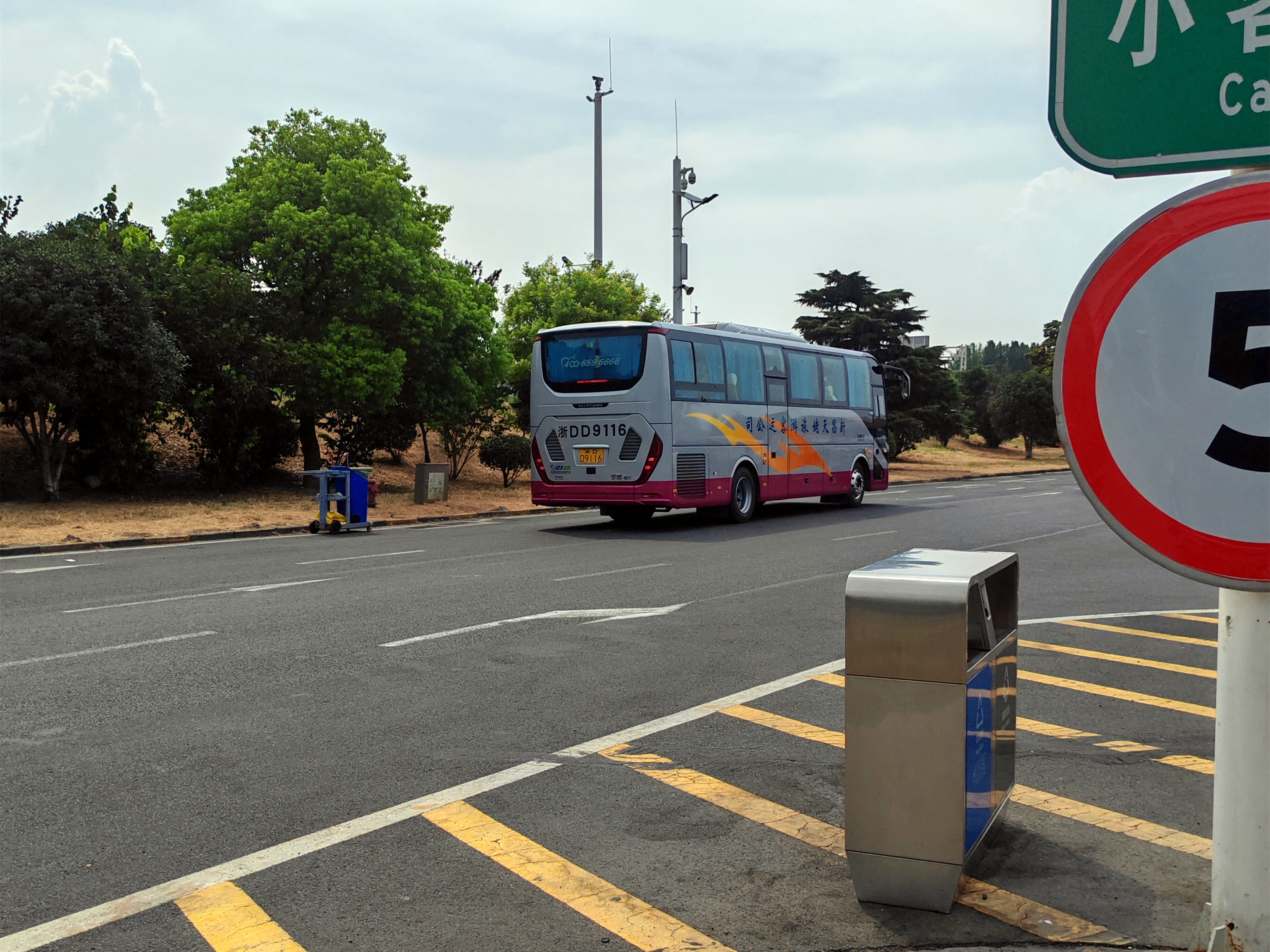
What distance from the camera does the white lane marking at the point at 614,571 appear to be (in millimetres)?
12508

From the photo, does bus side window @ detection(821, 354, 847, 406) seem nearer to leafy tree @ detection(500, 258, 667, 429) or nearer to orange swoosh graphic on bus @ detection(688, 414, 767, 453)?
orange swoosh graphic on bus @ detection(688, 414, 767, 453)

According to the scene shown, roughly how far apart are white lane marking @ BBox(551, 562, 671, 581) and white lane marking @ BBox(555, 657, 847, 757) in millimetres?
5049

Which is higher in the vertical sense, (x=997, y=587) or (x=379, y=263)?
(x=379, y=263)

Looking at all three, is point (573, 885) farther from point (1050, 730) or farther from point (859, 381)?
point (859, 381)

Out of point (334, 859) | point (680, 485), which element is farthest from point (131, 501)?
point (334, 859)

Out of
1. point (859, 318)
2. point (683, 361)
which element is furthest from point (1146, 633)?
point (859, 318)

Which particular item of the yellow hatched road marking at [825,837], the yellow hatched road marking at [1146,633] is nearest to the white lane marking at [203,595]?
the yellow hatched road marking at [825,837]

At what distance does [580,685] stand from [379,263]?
71.2 ft

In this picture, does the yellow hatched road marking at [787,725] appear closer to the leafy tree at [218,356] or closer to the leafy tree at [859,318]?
the leafy tree at [218,356]

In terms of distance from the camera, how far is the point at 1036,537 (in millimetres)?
17688

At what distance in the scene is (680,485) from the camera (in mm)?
19109

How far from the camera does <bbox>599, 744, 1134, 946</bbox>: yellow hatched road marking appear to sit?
3596 millimetres

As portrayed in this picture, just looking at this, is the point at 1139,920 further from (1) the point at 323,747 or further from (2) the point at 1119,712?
(1) the point at 323,747

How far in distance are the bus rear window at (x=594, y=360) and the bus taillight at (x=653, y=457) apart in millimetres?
1055
